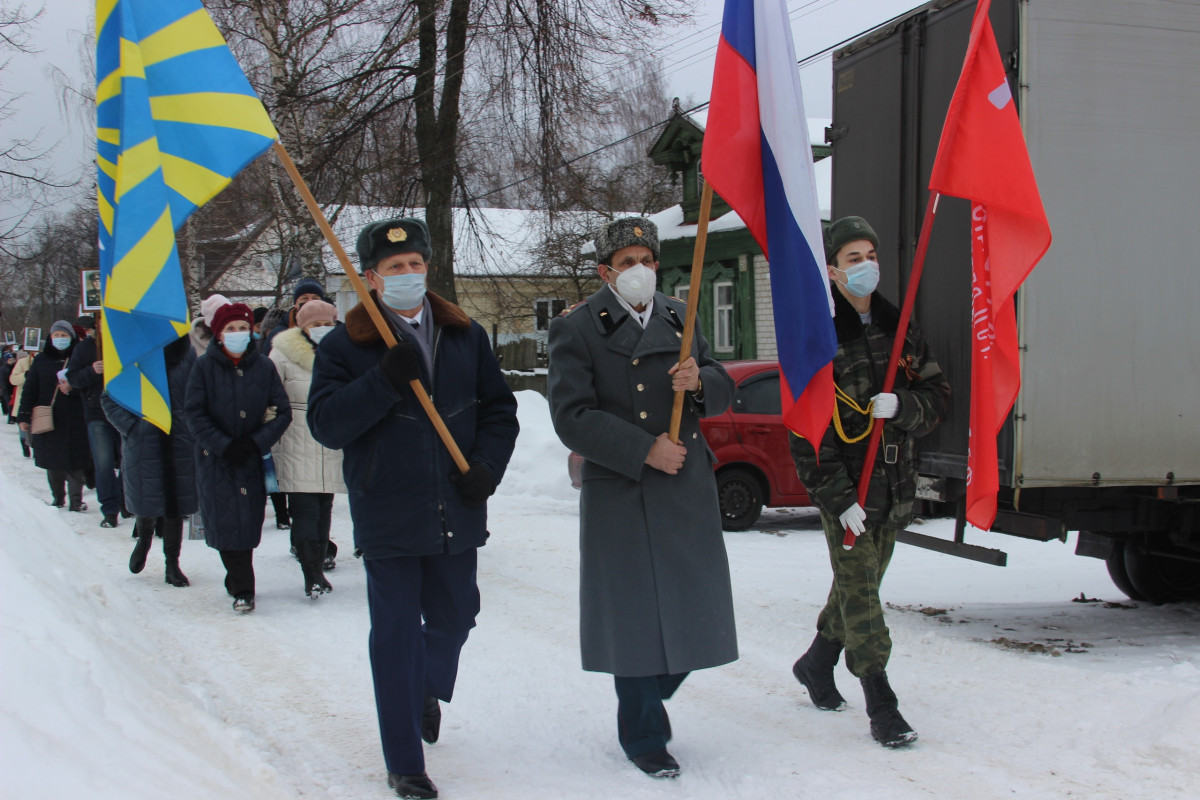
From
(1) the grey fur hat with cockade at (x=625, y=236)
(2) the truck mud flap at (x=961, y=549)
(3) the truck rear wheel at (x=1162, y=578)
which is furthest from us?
(3) the truck rear wheel at (x=1162, y=578)

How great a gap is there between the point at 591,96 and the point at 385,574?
1320 cm

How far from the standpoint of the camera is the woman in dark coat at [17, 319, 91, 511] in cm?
1222

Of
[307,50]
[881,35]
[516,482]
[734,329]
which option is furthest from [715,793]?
[734,329]

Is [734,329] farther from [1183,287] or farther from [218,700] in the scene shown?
[218,700]

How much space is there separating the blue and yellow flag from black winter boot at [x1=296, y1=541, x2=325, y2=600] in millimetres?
3297

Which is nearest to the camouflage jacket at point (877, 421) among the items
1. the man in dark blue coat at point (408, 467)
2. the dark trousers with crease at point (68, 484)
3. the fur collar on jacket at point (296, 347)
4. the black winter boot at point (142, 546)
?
the man in dark blue coat at point (408, 467)

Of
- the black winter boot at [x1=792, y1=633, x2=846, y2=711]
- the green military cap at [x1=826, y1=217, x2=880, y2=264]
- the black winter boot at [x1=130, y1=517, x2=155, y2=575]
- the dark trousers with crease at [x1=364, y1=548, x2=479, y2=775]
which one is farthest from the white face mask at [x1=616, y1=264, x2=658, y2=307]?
the black winter boot at [x1=130, y1=517, x2=155, y2=575]

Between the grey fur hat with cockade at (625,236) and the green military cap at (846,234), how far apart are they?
2.83ft

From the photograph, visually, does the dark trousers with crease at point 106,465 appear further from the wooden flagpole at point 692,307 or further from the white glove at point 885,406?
the white glove at point 885,406

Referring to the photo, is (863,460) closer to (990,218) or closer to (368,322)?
(990,218)

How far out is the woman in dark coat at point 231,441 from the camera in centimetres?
672

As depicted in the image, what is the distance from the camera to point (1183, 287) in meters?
5.79

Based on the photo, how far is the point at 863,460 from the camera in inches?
172

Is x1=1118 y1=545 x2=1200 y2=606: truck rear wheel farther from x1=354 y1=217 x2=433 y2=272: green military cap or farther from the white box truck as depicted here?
x1=354 y1=217 x2=433 y2=272: green military cap
